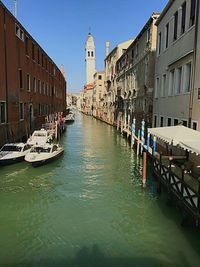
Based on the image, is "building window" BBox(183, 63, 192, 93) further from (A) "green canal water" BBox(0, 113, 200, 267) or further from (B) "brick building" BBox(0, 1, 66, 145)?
(B) "brick building" BBox(0, 1, 66, 145)

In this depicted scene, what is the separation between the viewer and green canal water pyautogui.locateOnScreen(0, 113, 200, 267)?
6082mm

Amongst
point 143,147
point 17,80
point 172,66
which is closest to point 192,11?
point 172,66

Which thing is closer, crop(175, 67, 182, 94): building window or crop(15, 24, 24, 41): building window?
crop(175, 67, 182, 94): building window

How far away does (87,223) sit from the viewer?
7715 mm

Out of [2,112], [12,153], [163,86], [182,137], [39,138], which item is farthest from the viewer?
[39,138]

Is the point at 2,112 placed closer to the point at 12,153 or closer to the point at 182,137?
the point at 12,153

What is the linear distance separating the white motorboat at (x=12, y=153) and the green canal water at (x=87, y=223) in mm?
452

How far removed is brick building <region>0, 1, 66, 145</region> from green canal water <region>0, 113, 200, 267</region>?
499 cm

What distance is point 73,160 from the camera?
16.3m

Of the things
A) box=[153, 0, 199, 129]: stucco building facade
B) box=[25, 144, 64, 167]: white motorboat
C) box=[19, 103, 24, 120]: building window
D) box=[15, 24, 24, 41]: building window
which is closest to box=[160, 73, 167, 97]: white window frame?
box=[153, 0, 199, 129]: stucco building facade

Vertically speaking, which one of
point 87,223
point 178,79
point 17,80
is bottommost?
point 87,223

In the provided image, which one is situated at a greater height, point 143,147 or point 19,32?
point 19,32

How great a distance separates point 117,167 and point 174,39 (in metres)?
7.48

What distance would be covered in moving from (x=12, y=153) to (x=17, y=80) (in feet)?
22.8
